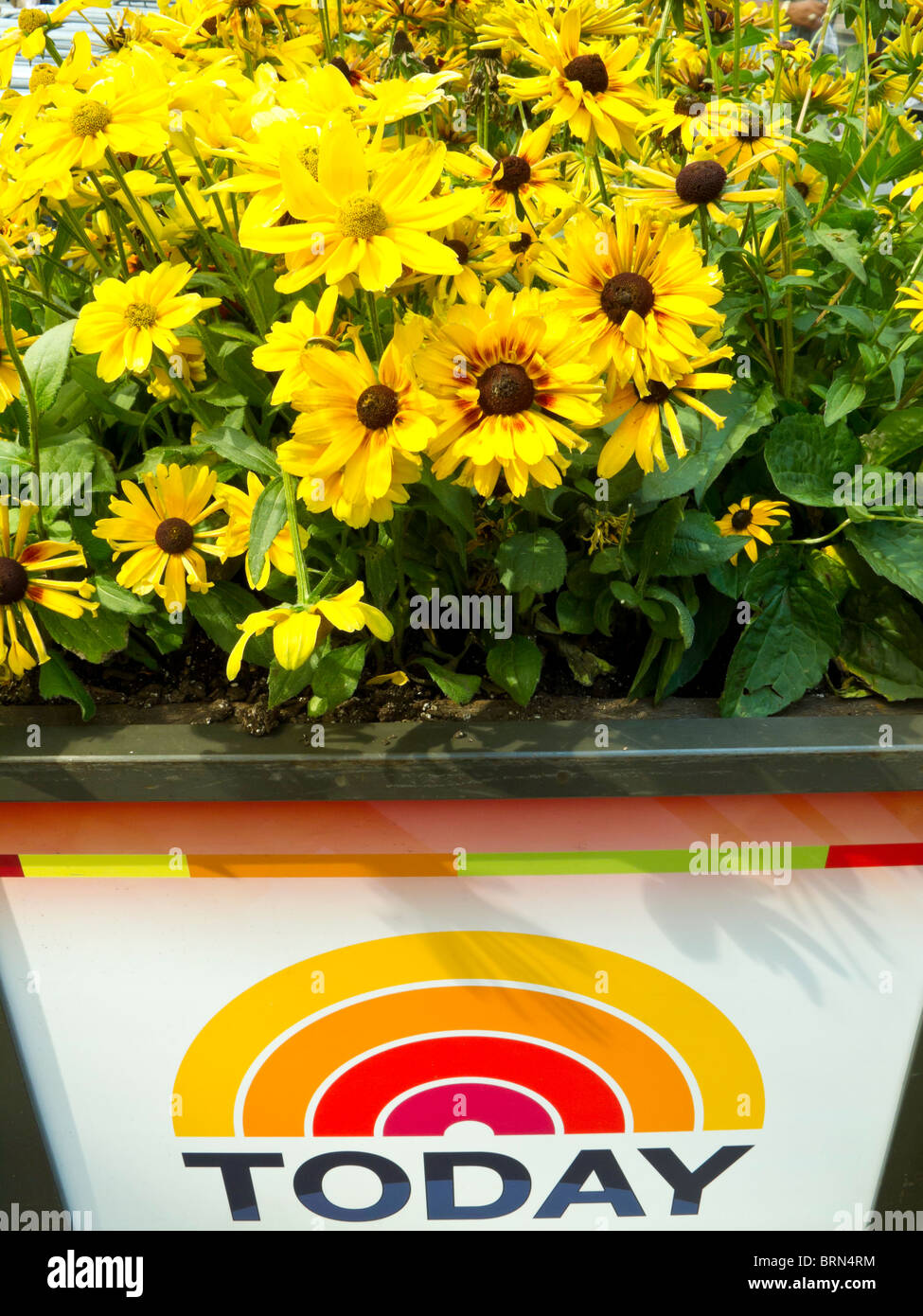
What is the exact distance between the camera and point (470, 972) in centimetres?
77

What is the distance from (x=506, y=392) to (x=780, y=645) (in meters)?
0.32

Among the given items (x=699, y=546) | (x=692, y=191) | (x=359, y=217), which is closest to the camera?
(x=359, y=217)

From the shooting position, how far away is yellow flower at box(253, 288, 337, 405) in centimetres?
55

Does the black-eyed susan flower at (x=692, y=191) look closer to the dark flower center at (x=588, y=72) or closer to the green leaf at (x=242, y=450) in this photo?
the dark flower center at (x=588, y=72)

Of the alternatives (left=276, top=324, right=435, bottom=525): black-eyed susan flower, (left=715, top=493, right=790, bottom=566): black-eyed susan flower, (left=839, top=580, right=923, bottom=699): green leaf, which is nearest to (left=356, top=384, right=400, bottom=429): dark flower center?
(left=276, top=324, right=435, bottom=525): black-eyed susan flower

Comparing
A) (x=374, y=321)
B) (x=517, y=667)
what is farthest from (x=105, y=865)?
(x=374, y=321)

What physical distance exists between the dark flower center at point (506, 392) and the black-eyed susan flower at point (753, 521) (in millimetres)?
263

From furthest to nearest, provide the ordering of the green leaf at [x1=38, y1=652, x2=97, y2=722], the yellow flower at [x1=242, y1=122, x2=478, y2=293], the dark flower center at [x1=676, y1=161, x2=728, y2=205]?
the green leaf at [x1=38, y1=652, x2=97, y2=722], the dark flower center at [x1=676, y1=161, x2=728, y2=205], the yellow flower at [x1=242, y1=122, x2=478, y2=293]

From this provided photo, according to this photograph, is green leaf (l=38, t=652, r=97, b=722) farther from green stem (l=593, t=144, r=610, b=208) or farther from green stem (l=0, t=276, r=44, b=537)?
green stem (l=593, t=144, r=610, b=208)

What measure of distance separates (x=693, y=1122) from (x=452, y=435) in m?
0.60

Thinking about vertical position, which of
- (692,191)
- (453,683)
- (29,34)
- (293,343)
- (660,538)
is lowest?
(453,683)

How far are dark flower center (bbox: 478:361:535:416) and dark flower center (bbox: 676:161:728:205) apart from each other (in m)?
0.17

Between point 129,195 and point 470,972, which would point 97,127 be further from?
point 470,972

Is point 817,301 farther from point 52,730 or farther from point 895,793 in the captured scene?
point 52,730
